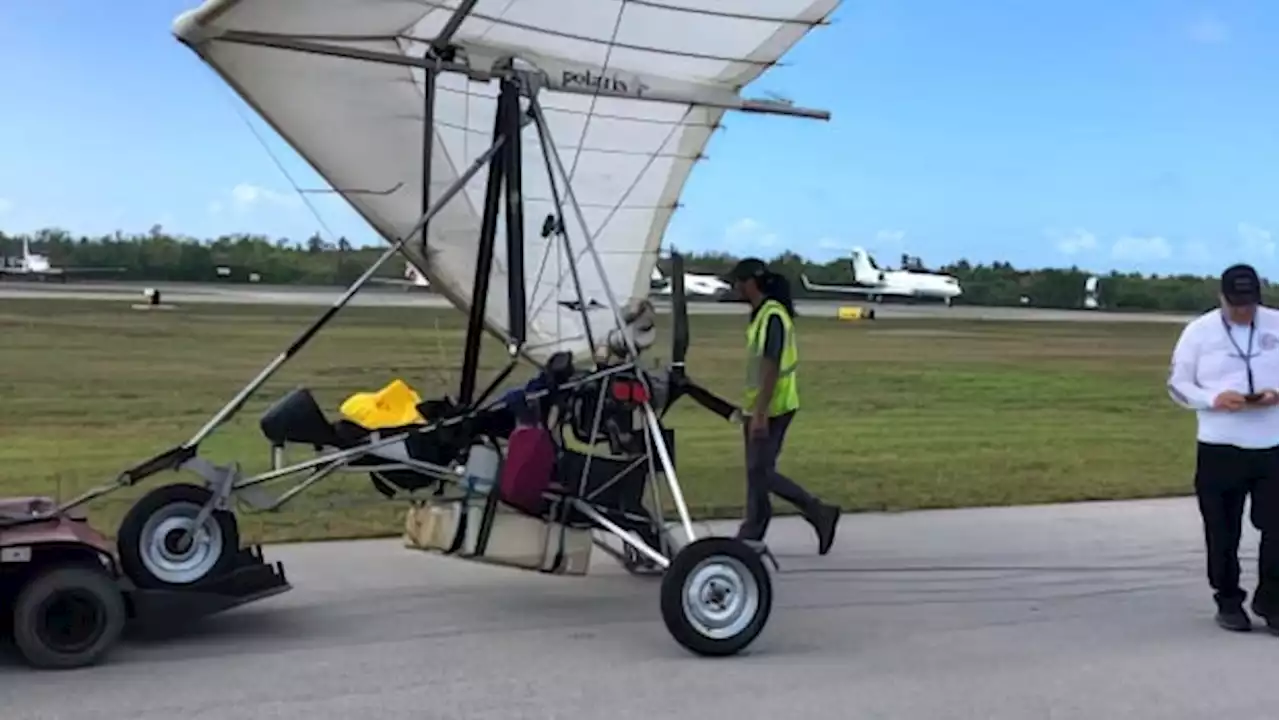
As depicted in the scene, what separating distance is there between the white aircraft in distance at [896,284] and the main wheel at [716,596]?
2612 inches

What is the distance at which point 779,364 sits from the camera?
8.91 meters

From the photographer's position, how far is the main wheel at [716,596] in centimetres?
688

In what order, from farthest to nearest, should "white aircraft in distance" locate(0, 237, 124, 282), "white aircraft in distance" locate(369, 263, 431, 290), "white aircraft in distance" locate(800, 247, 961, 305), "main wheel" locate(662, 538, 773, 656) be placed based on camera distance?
"white aircraft in distance" locate(800, 247, 961, 305) < "white aircraft in distance" locate(0, 237, 124, 282) < "white aircraft in distance" locate(369, 263, 431, 290) < "main wheel" locate(662, 538, 773, 656)

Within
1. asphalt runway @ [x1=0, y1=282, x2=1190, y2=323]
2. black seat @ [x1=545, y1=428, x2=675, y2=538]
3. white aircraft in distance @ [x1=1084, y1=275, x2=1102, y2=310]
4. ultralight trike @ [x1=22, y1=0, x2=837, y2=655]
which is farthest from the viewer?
white aircraft in distance @ [x1=1084, y1=275, x2=1102, y2=310]

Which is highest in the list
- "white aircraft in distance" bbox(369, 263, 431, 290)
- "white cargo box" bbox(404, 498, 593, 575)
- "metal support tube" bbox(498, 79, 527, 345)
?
"metal support tube" bbox(498, 79, 527, 345)

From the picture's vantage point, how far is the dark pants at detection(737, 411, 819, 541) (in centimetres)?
905

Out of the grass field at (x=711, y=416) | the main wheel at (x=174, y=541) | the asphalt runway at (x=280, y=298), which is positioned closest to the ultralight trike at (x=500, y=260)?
the main wheel at (x=174, y=541)

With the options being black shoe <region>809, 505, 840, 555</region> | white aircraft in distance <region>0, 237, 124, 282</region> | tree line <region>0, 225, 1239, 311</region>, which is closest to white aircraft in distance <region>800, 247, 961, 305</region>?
tree line <region>0, 225, 1239, 311</region>

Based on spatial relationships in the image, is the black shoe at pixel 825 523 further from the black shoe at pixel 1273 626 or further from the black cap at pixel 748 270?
the black shoe at pixel 1273 626

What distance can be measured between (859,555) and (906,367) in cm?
1925

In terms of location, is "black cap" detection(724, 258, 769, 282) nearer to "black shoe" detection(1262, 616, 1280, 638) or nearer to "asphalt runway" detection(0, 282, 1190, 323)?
"black shoe" detection(1262, 616, 1280, 638)

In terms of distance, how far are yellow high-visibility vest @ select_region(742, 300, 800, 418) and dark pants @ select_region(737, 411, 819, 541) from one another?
3.5 inches

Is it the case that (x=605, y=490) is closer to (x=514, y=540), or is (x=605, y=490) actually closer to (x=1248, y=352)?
(x=514, y=540)

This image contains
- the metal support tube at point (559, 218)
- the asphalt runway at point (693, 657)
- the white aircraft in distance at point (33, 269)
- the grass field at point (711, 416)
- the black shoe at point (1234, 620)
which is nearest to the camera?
the asphalt runway at point (693, 657)
